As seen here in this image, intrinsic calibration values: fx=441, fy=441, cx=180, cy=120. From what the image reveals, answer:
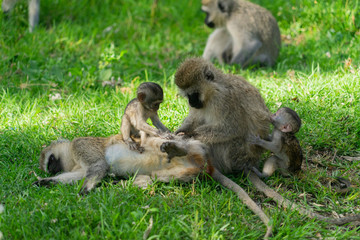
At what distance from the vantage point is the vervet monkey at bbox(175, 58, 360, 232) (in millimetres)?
4496

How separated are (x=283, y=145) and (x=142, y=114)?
152 cm

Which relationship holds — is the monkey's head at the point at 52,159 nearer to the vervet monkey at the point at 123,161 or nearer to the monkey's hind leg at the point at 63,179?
the vervet monkey at the point at 123,161

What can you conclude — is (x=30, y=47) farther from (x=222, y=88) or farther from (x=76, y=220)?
(x=76, y=220)

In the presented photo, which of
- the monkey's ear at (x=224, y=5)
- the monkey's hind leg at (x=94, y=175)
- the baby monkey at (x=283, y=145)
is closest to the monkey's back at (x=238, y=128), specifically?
the baby monkey at (x=283, y=145)

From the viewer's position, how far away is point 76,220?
3428mm

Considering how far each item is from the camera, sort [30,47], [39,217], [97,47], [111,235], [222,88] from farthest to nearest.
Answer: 1. [97,47]
2. [30,47]
3. [222,88]
4. [39,217]
5. [111,235]

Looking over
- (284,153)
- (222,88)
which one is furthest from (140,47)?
(284,153)

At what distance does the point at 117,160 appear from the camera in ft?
14.8

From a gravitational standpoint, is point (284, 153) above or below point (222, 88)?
below

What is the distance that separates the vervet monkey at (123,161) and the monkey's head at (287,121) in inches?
29.6

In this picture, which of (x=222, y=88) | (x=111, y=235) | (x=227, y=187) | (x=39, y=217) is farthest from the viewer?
(x=222, y=88)

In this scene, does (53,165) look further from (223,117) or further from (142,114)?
(223,117)

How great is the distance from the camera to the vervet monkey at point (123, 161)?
166 inches

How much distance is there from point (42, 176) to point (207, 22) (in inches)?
225
